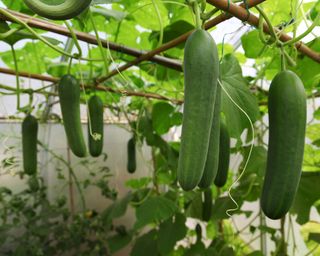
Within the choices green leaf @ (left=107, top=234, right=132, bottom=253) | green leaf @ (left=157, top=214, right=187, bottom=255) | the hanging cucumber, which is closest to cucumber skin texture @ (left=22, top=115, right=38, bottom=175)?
the hanging cucumber

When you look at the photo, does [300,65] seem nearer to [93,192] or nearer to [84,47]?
[84,47]

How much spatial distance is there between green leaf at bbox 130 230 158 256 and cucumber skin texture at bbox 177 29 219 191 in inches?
57.8

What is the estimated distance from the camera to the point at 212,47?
52cm

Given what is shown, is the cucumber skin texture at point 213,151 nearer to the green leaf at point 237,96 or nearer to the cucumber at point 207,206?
the green leaf at point 237,96

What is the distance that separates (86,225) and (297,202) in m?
1.50

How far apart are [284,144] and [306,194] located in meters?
0.85

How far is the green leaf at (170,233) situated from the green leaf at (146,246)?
130 millimetres

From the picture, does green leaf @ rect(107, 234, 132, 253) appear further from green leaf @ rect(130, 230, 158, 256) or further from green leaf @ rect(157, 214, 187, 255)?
green leaf @ rect(157, 214, 187, 255)

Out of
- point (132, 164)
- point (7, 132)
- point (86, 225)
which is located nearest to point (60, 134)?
point (7, 132)

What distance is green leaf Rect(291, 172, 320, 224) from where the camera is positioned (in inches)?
50.0

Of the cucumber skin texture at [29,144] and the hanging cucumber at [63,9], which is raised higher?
the hanging cucumber at [63,9]

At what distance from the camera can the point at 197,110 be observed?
19.3 inches

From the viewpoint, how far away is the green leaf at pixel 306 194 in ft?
4.17

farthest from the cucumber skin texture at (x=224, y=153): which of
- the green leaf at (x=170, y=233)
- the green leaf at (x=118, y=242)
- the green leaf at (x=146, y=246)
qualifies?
the green leaf at (x=118, y=242)
